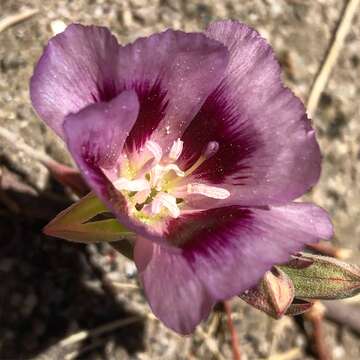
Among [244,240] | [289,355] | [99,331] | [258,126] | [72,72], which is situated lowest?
[289,355]

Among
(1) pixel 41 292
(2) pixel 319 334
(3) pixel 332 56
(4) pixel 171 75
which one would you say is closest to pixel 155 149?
(4) pixel 171 75

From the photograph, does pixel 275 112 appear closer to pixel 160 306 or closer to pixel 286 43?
pixel 160 306

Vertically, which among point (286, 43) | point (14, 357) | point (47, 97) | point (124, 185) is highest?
point (47, 97)

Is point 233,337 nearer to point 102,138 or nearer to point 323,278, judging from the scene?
point 323,278

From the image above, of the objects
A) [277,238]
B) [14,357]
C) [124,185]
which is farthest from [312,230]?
[14,357]

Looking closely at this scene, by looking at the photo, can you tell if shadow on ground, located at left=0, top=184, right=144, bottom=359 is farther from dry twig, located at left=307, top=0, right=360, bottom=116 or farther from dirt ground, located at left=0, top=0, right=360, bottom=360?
dry twig, located at left=307, top=0, right=360, bottom=116

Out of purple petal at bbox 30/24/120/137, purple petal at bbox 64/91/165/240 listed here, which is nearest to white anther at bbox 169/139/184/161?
purple petal at bbox 64/91/165/240
